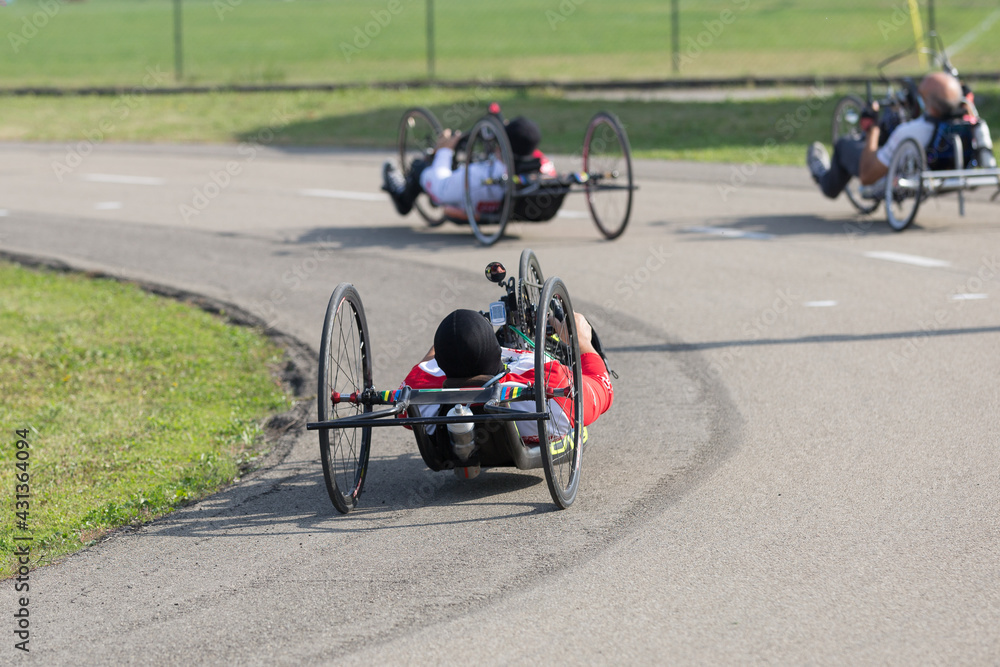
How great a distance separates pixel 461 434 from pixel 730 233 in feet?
23.8

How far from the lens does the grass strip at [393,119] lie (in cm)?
1803

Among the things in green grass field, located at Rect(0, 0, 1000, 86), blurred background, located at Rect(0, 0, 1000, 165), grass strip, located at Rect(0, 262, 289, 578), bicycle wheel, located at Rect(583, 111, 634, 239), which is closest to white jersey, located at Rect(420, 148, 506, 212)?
bicycle wheel, located at Rect(583, 111, 634, 239)

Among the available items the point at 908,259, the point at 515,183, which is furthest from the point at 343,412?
the point at 908,259

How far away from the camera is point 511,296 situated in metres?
6.05

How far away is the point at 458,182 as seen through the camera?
12094mm

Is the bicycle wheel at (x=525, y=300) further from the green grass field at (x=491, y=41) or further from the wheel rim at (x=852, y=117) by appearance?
the green grass field at (x=491, y=41)

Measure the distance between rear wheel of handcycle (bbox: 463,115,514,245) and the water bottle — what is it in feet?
20.0

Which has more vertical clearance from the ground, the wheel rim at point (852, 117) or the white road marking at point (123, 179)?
the wheel rim at point (852, 117)

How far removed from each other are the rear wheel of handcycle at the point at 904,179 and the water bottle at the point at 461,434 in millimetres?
7135

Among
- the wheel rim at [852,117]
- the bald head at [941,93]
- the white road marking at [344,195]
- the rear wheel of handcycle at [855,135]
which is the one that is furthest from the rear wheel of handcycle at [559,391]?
the white road marking at [344,195]

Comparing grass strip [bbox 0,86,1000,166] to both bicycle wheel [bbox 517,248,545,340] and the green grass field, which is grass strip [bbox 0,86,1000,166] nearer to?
the green grass field

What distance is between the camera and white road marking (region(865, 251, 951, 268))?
33.9 ft

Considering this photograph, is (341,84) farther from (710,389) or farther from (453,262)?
(710,389)

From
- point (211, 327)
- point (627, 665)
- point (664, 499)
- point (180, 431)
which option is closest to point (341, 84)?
point (211, 327)
